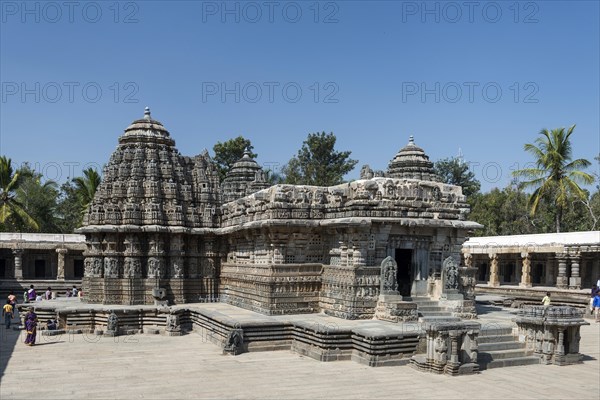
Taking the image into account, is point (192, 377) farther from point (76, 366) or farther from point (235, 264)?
point (235, 264)

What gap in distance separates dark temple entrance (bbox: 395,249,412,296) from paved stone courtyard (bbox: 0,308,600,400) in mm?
4875

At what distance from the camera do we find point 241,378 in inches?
468

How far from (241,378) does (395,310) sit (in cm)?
544

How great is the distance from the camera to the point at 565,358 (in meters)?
13.7

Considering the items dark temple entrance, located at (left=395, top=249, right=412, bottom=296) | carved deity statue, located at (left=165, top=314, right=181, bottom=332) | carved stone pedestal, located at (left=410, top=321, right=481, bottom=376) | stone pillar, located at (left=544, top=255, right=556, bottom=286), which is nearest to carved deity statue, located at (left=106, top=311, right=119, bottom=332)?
carved deity statue, located at (left=165, top=314, right=181, bottom=332)

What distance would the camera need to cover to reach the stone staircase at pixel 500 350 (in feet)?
44.0

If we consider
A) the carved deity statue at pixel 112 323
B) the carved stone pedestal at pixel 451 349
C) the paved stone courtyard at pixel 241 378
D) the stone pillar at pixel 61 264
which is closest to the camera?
the paved stone courtyard at pixel 241 378

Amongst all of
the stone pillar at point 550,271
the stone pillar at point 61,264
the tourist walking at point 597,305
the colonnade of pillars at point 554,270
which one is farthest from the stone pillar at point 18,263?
the stone pillar at point 550,271

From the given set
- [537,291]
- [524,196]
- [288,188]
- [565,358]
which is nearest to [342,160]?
[524,196]

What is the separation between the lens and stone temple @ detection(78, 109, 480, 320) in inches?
651

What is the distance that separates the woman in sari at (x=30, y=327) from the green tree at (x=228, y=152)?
96.0ft

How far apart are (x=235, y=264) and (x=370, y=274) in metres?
6.89

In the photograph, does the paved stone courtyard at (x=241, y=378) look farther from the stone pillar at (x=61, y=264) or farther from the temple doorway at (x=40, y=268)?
the temple doorway at (x=40, y=268)

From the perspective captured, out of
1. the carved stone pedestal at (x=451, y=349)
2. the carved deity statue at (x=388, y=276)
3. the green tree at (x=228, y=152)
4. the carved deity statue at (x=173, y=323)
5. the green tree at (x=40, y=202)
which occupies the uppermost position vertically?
the green tree at (x=228, y=152)
